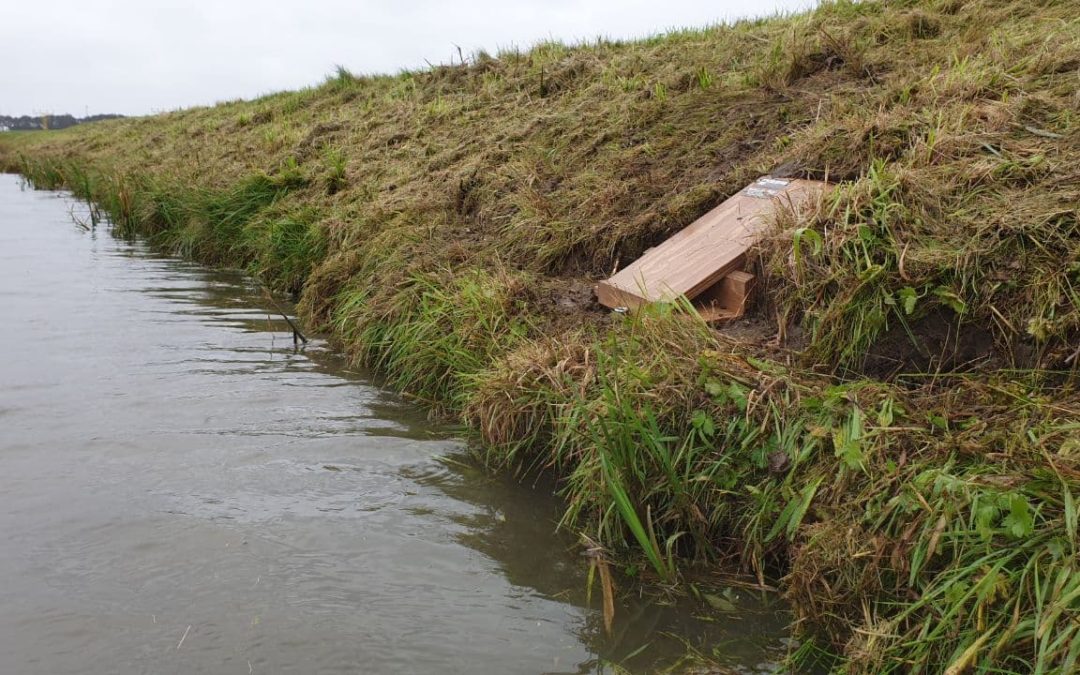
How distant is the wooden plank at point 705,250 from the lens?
13.3 ft

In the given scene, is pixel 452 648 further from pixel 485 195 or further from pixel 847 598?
pixel 485 195

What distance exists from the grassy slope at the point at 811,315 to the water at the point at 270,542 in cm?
28

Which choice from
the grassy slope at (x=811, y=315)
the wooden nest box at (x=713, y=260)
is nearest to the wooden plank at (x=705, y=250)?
the wooden nest box at (x=713, y=260)

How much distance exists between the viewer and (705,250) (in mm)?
4301

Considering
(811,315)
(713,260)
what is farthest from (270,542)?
(713,260)

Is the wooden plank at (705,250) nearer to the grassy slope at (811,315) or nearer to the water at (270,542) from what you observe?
the grassy slope at (811,315)

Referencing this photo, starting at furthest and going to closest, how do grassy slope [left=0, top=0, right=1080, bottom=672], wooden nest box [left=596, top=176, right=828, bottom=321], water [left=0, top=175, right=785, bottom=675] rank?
wooden nest box [left=596, top=176, right=828, bottom=321] < water [left=0, top=175, right=785, bottom=675] < grassy slope [left=0, top=0, right=1080, bottom=672]

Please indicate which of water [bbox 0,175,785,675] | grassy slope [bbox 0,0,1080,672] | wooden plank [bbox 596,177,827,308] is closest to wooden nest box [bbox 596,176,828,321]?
wooden plank [bbox 596,177,827,308]

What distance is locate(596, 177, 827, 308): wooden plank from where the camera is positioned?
4.05 meters

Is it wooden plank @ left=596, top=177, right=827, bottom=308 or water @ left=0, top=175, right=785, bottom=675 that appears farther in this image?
wooden plank @ left=596, top=177, right=827, bottom=308

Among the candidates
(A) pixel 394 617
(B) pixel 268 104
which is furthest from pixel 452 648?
(B) pixel 268 104

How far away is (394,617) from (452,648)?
258 mm

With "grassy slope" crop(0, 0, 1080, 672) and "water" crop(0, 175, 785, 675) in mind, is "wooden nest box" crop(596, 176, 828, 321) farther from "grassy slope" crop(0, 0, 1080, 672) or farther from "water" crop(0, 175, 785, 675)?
"water" crop(0, 175, 785, 675)

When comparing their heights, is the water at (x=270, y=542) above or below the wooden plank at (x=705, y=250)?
below
